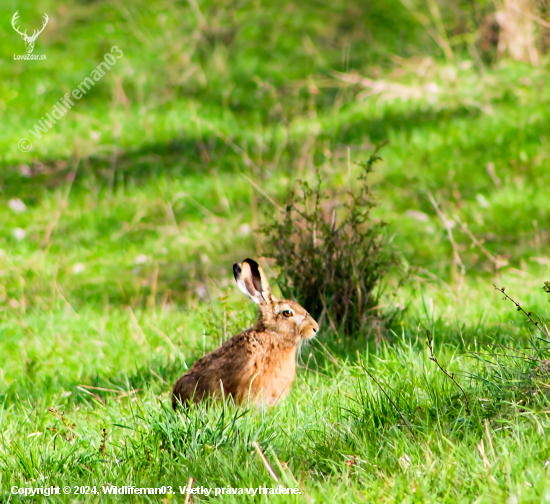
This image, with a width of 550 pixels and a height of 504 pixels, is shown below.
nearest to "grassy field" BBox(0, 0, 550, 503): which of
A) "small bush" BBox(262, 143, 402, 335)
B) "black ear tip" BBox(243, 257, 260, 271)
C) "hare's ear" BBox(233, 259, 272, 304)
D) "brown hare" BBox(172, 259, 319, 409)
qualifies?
"brown hare" BBox(172, 259, 319, 409)

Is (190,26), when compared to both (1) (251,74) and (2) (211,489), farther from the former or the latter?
(2) (211,489)

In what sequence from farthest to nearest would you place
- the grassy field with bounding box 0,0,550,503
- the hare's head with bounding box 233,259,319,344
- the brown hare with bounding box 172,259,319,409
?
1. the hare's head with bounding box 233,259,319,344
2. the brown hare with bounding box 172,259,319,409
3. the grassy field with bounding box 0,0,550,503

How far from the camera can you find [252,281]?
466 cm

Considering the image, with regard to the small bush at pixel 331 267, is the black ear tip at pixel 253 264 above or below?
above

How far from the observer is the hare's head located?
4.58 metres

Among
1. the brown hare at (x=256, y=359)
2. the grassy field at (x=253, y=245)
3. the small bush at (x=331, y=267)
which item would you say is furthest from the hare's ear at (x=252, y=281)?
the small bush at (x=331, y=267)

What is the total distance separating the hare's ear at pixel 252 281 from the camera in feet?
15.1

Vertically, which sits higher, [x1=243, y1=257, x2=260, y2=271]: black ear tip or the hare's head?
[x1=243, y1=257, x2=260, y2=271]: black ear tip

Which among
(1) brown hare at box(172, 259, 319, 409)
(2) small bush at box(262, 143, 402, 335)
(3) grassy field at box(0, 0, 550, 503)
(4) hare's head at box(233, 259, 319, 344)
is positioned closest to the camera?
(3) grassy field at box(0, 0, 550, 503)

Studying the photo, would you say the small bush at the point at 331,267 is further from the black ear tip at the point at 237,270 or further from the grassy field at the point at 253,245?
the black ear tip at the point at 237,270

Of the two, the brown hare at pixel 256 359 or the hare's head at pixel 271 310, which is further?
the hare's head at pixel 271 310

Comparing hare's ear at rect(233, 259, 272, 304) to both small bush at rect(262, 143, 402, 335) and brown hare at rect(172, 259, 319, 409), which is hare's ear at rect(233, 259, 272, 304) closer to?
brown hare at rect(172, 259, 319, 409)

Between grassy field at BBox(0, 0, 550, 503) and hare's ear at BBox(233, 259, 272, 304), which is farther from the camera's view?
hare's ear at BBox(233, 259, 272, 304)

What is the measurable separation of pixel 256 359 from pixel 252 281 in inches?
21.5
